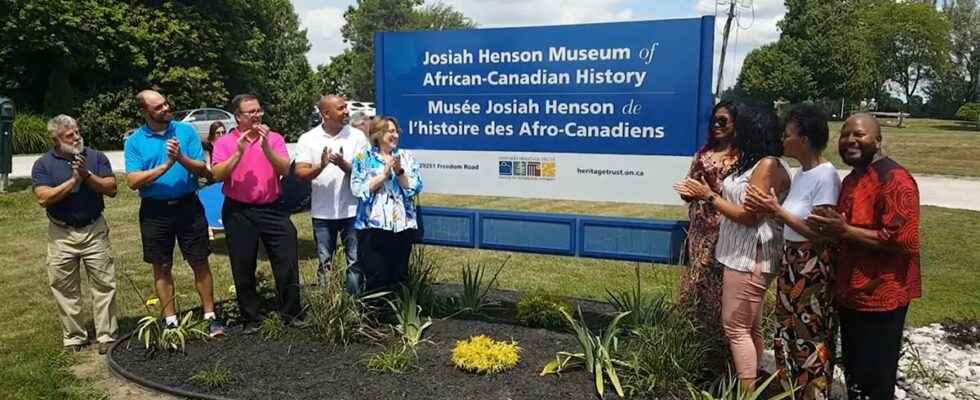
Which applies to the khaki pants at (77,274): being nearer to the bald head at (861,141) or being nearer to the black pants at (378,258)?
the black pants at (378,258)

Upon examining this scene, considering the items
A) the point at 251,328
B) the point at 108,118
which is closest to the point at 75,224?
the point at 251,328

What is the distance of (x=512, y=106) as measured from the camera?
511cm

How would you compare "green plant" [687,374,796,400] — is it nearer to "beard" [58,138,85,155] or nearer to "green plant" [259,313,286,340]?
"green plant" [259,313,286,340]

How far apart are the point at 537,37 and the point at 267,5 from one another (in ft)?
99.8

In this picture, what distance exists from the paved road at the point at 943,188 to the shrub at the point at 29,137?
739 millimetres

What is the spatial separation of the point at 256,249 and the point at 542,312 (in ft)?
6.71

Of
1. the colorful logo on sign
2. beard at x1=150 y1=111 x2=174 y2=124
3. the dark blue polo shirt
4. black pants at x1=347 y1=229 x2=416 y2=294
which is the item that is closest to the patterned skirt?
the colorful logo on sign

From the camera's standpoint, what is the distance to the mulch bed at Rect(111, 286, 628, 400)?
3.91 metres

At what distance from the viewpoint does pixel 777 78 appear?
4759cm

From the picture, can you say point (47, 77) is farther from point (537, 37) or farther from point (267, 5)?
point (537, 37)

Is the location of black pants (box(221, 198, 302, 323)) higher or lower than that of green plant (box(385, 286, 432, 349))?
higher

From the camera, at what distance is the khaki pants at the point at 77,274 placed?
4.73 meters

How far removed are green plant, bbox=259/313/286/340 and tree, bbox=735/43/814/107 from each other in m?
44.4

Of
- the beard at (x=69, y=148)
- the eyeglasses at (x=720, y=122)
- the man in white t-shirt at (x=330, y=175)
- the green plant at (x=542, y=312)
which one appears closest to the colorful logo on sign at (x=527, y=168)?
the green plant at (x=542, y=312)
